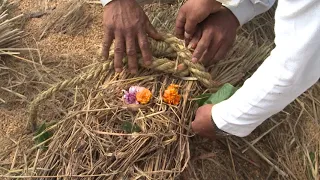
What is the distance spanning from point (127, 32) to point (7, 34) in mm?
522

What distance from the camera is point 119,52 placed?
4.82 feet

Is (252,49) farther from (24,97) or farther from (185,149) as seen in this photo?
(24,97)

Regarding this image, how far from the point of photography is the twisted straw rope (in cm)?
145

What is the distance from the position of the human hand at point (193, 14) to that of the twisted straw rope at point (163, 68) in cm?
5

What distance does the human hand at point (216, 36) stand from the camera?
151 cm

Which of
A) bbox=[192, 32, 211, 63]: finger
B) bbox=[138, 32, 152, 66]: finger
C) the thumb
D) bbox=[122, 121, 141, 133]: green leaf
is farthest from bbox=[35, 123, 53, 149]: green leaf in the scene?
the thumb

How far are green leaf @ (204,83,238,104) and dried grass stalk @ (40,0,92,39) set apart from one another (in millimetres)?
686

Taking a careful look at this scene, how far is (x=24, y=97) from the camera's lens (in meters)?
1.66

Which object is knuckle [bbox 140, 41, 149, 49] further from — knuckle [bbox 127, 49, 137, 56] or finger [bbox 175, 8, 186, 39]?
finger [bbox 175, 8, 186, 39]

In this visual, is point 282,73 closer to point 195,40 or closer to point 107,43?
point 195,40

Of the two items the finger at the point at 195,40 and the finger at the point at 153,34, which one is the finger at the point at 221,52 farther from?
the finger at the point at 153,34

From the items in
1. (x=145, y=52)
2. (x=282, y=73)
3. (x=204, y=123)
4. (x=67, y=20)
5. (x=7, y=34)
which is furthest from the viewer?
(x=67, y=20)

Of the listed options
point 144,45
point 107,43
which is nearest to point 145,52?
point 144,45

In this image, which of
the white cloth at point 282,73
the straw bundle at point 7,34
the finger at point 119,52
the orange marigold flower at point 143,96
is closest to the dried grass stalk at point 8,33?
the straw bundle at point 7,34
